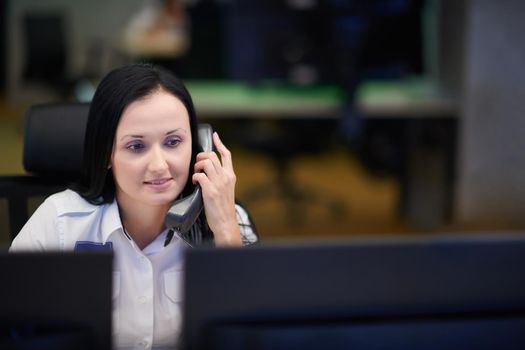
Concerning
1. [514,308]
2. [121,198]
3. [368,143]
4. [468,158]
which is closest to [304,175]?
[368,143]

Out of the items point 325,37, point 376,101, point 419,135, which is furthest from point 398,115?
point 325,37

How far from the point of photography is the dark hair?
1279mm

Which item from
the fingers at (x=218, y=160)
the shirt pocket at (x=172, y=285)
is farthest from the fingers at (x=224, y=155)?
the shirt pocket at (x=172, y=285)

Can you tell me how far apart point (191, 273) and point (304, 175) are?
5136 mm

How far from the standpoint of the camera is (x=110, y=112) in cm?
128

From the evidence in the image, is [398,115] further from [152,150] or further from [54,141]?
[152,150]

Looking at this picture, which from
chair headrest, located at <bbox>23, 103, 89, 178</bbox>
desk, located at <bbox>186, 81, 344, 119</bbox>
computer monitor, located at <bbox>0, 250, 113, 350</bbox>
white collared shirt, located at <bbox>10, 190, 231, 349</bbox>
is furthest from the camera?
desk, located at <bbox>186, 81, 344, 119</bbox>

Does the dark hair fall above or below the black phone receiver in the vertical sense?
above

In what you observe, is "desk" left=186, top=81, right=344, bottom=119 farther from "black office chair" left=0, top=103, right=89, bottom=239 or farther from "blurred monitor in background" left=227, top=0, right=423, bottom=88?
"black office chair" left=0, top=103, right=89, bottom=239

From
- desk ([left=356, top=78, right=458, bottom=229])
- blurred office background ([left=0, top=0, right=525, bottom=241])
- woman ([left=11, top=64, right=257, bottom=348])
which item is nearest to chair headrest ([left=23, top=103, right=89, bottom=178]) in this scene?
woman ([left=11, top=64, right=257, bottom=348])

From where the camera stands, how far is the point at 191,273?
74 centimetres

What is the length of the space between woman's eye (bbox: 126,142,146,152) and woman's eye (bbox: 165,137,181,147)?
43mm

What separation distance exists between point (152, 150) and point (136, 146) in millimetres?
30

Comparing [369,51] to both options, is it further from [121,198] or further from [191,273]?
[191,273]
